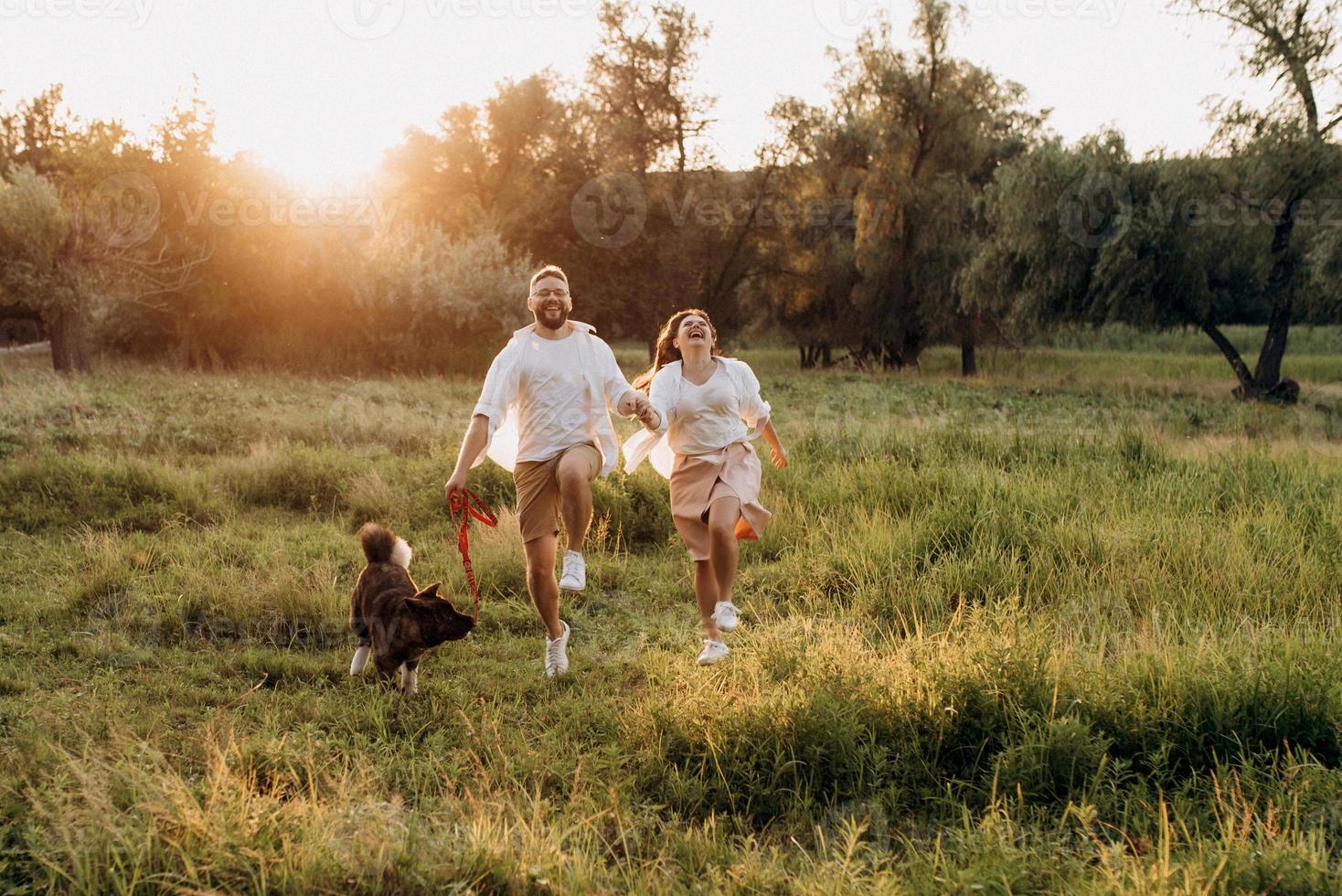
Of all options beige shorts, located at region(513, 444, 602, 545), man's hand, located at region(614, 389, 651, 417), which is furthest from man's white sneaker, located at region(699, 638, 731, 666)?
man's hand, located at region(614, 389, 651, 417)

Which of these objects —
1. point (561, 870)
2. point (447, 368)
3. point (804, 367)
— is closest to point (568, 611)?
point (561, 870)

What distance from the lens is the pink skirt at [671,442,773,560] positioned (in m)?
6.35

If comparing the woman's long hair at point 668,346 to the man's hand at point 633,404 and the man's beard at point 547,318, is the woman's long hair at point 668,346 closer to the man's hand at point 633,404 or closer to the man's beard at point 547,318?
the man's hand at point 633,404

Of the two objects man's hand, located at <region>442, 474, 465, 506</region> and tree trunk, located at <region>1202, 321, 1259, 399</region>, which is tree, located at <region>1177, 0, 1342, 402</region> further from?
man's hand, located at <region>442, 474, 465, 506</region>

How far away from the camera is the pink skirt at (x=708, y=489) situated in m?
6.35

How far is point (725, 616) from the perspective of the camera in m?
6.14

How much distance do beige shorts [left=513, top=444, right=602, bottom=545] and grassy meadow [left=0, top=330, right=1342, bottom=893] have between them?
39.0 inches

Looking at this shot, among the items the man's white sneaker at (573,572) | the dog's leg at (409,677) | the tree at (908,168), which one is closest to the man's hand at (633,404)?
the man's white sneaker at (573,572)

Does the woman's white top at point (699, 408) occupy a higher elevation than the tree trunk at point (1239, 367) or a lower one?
higher

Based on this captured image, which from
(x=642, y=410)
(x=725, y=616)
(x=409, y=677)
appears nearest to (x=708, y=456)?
(x=642, y=410)

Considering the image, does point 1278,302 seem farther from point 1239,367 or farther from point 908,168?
point 908,168

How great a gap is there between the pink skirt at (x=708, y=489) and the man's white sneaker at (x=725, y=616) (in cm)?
33

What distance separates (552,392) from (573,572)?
1.16 meters

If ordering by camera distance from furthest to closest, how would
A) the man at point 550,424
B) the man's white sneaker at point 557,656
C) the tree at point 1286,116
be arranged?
the tree at point 1286,116 < the man's white sneaker at point 557,656 < the man at point 550,424
